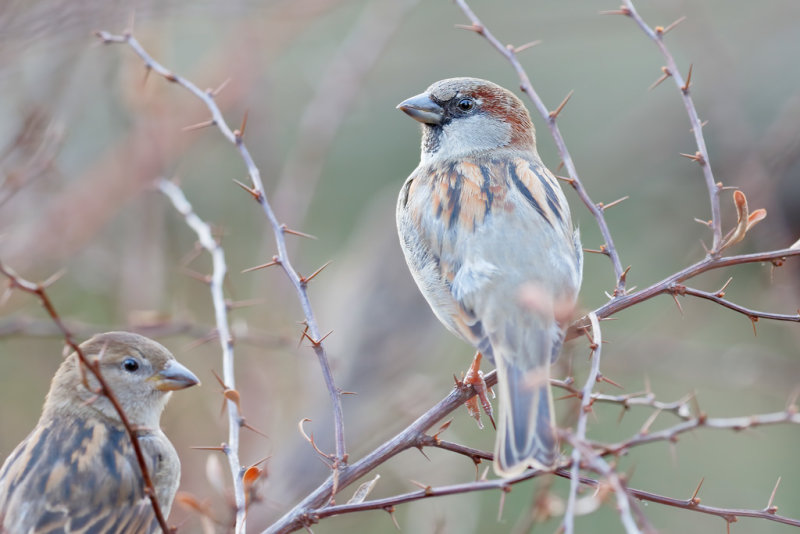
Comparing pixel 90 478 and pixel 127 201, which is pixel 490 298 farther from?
pixel 127 201

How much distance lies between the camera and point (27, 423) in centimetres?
673

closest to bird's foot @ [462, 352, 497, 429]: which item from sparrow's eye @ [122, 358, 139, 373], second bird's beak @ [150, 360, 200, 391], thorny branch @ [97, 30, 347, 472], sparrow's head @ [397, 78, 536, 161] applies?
thorny branch @ [97, 30, 347, 472]

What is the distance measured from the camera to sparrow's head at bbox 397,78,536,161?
4070mm

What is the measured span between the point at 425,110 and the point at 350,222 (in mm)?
7266

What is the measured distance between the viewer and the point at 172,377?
157 inches

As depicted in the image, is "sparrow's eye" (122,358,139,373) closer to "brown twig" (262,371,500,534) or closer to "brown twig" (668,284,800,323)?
"brown twig" (262,371,500,534)

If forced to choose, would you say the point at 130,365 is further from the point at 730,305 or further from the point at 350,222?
the point at 350,222

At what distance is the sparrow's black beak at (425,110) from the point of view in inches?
160

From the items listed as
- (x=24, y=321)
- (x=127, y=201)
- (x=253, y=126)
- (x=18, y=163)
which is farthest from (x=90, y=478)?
(x=253, y=126)

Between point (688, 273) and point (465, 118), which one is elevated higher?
point (465, 118)

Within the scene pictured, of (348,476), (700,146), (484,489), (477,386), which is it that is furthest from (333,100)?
(484,489)

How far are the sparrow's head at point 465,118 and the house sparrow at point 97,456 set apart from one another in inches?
57.1

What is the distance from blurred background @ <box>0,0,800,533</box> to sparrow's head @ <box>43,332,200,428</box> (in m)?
0.14

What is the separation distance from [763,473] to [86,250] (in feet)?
21.8
